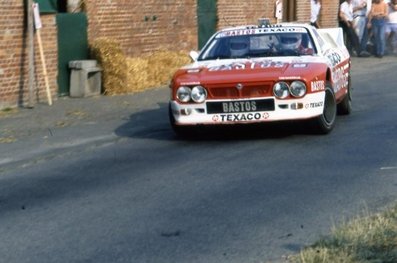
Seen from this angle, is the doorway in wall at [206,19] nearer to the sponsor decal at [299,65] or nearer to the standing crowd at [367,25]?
the standing crowd at [367,25]

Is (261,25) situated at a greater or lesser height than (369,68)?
greater

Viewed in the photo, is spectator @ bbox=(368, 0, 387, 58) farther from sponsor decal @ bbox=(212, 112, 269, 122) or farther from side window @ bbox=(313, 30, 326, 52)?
sponsor decal @ bbox=(212, 112, 269, 122)

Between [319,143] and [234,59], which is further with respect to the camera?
[234,59]

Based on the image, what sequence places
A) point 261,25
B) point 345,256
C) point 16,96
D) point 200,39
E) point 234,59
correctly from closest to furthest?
point 345,256 → point 234,59 → point 261,25 → point 16,96 → point 200,39

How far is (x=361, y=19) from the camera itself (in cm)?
3136

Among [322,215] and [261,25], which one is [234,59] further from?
[322,215]

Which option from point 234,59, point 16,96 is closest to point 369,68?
point 16,96

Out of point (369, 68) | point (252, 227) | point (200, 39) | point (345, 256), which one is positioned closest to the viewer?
point (345, 256)

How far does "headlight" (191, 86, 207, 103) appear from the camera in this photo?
13062 mm

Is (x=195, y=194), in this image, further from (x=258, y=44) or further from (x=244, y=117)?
(x=258, y=44)

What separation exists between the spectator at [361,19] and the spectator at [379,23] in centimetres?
44

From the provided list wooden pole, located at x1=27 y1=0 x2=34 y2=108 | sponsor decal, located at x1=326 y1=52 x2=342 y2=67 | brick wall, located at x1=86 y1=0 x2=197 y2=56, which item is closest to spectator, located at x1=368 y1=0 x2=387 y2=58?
brick wall, located at x1=86 y1=0 x2=197 y2=56

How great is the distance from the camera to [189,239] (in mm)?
8336

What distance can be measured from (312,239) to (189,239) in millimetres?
944
